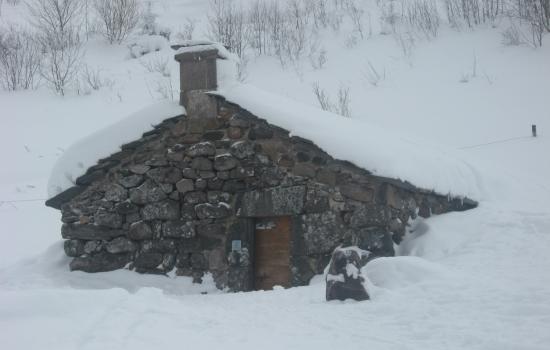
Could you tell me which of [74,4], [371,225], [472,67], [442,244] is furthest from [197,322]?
[74,4]

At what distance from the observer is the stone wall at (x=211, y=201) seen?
7.04 m

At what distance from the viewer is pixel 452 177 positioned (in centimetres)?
801

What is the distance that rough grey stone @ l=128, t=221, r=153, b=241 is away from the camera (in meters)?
7.62

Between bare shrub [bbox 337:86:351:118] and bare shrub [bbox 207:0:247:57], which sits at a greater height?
bare shrub [bbox 207:0:247:57]

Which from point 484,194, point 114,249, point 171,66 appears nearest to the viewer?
point 114,249

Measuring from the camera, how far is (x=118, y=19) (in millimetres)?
21172

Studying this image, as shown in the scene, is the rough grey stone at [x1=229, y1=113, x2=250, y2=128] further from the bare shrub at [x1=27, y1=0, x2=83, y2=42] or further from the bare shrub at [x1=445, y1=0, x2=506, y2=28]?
the bare shrub at [x1=27, y1=0, x2=83, y2=42]

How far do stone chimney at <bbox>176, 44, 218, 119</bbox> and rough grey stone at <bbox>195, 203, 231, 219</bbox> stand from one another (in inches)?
44.2

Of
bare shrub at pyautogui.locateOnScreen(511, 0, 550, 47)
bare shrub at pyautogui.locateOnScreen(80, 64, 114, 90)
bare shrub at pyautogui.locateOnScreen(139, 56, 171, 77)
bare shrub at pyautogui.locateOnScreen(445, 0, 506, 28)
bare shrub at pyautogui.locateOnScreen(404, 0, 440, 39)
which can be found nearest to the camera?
bare shrub at pyautogui.locateOnScreen(511, 0, 550, 47)

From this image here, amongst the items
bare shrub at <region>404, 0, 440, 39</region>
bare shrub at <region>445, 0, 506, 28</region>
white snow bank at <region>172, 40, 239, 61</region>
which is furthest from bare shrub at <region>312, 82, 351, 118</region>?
white snow bank at <region>172, 40, 239, 61</region>

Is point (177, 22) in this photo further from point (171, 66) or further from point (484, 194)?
point (484, 194)

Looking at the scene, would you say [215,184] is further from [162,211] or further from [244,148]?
[162,211]

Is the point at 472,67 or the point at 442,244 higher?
the point at 472,67

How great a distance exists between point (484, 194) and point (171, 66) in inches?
515
